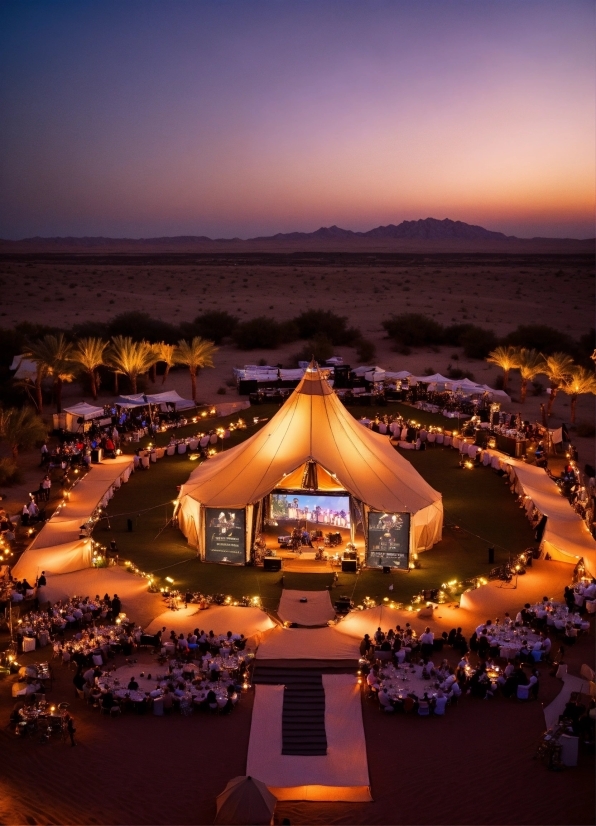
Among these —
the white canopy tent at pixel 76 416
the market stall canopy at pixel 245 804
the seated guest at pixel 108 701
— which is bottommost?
the seated guest at pixel 108 701

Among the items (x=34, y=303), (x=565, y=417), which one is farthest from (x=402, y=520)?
(x=34, y=303)

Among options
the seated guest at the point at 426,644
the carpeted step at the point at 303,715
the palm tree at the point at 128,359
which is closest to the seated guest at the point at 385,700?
the carpeted step at the point at 303,715

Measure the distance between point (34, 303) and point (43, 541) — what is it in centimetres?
5466

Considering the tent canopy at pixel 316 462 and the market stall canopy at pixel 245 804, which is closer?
the market stall canopy at pixel 245 804

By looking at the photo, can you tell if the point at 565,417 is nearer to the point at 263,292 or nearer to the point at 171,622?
the point at 171,622

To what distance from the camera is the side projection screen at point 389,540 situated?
22219mm

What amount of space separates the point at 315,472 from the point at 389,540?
10.9 feet

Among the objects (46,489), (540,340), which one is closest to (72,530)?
(46,489)

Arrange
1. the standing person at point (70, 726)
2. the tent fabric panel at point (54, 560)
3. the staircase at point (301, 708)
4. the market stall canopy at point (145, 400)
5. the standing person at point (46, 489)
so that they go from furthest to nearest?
the market stall canopy at point (145, 400), the standing person at point (46, 489), the tent fabric panel at point (54, 560), the staircase at point (301, 708), the standing person at point (70, 726)

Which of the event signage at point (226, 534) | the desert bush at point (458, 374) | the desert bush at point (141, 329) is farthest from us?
the desert bush at point (141, 329)

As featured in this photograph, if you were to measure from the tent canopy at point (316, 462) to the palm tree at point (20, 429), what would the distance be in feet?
24.8

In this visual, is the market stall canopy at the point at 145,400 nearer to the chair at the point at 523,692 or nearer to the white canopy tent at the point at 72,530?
the white canopy tent at the point at 72,530

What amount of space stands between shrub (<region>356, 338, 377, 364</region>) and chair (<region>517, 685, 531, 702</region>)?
36.6m

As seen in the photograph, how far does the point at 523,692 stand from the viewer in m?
16.0
